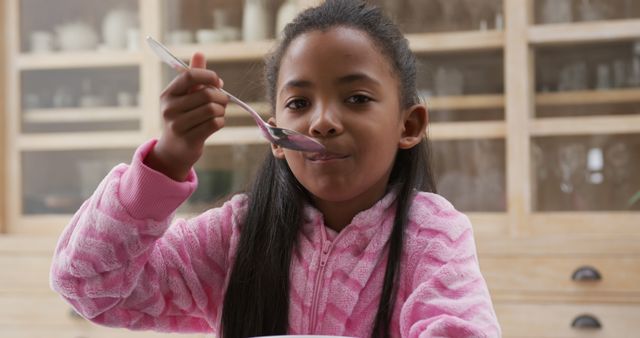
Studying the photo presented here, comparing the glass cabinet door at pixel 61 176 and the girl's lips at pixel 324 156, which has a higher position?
the girl's lips at pixel 324 156

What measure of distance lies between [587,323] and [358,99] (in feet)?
4.78

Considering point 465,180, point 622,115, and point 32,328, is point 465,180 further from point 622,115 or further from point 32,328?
point 32,328

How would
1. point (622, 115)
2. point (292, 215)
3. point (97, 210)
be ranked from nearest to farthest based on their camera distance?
point (97, 210) → point (292, 215) → point (622, 115)

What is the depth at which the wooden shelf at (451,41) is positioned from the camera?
2322 mm

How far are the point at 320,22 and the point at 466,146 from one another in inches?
64.1

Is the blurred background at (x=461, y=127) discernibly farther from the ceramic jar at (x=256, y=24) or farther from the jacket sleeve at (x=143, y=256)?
the jacket sleeve at (x=143, y=256)

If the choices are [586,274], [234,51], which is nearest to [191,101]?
[586,274]

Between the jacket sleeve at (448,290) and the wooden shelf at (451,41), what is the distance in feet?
5.21

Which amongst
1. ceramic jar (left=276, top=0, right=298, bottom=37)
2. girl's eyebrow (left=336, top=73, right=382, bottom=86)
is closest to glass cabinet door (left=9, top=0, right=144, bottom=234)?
ceramic jar (left=276, top=0, right=298, bottom=37)

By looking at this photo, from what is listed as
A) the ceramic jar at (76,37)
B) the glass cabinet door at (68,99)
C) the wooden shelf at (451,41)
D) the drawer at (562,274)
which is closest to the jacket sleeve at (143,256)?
the drawer at (562,274)

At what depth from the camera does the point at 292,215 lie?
85 cm


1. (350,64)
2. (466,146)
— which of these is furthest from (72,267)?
(466,146)

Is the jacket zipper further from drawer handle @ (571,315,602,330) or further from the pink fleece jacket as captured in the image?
drawer handle @ (571,315,602,330)

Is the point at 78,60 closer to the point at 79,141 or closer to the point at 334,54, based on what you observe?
the point at 79,141
